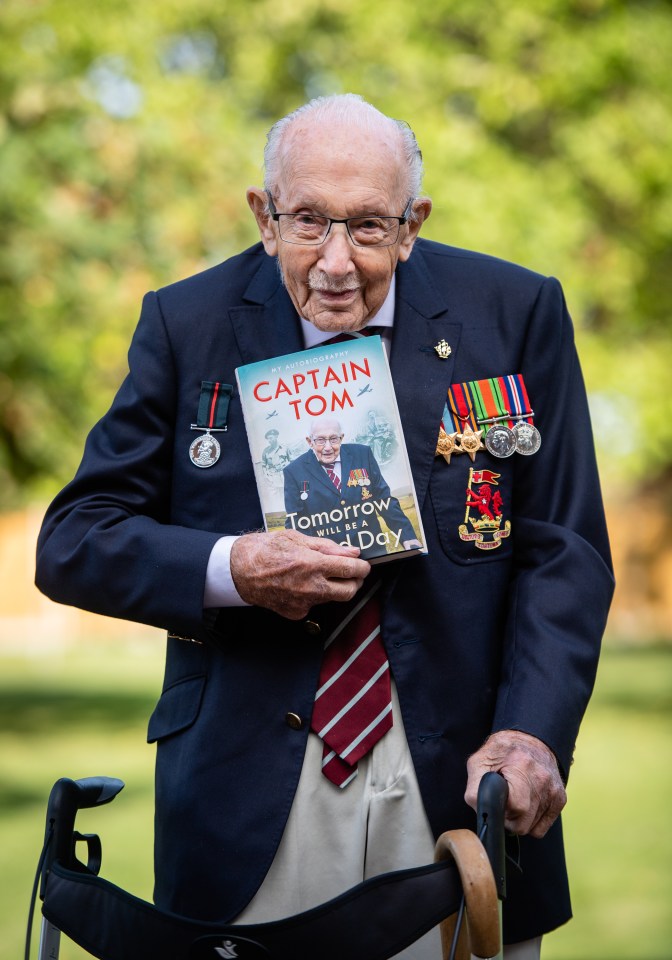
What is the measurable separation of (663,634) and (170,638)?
2585 cm

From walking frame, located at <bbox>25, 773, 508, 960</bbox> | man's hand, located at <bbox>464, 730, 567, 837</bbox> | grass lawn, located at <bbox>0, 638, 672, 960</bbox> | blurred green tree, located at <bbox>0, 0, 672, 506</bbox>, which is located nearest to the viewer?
walking frame, located at <bbox>25, 773, 508, 960</bbox>

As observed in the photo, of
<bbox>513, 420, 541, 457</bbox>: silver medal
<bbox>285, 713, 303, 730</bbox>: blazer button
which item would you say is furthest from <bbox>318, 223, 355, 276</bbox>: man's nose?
<bbox>285, 713, 303, 730</bbox>: blazer button

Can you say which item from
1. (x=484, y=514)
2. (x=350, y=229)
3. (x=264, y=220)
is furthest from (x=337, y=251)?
(x=484, y=514)

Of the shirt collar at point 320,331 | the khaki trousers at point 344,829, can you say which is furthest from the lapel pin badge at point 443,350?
the khaki trousers at point 344,829

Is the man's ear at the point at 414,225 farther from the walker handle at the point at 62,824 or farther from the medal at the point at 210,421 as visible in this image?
the walker handle at the point at 62,824

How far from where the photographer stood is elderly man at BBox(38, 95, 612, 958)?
2648mm

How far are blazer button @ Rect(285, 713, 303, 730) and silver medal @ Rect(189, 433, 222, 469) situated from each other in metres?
0.50

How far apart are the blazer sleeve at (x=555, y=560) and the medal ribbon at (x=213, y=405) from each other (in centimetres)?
58

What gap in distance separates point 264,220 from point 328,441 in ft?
1.61

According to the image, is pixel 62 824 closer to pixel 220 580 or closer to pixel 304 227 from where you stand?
pixel 220 580

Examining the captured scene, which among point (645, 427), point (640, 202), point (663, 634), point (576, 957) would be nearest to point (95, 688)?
point (645, 427)

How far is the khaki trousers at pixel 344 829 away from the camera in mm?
2689

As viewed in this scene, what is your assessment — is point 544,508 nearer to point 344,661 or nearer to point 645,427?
point 344,661

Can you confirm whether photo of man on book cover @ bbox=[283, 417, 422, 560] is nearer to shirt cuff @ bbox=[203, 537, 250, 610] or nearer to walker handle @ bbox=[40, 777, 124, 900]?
shirt cuff @ bbox=[203, 537, 250, 610]
